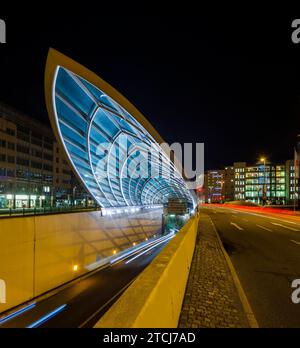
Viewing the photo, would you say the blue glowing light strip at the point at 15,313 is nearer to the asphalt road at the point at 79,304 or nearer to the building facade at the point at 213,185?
the asphalt road at the point at 79,304

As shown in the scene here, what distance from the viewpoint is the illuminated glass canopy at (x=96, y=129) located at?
418 inches

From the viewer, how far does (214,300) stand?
5.26 meters

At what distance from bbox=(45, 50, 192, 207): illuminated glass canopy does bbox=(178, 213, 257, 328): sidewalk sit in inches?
297

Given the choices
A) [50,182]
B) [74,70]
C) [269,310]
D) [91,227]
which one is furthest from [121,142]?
[50,182]

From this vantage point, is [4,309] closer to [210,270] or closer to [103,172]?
[210,270]

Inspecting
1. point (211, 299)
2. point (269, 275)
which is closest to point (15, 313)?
point (211, 299)

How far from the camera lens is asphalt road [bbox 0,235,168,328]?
9.17 metres

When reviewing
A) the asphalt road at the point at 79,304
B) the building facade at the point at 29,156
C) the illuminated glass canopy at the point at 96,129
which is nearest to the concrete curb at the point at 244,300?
the asphalt road at the point at 79,304

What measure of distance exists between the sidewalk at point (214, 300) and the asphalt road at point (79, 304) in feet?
16.5

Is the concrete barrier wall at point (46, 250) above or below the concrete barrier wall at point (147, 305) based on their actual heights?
below

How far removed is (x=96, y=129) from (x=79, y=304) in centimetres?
1129

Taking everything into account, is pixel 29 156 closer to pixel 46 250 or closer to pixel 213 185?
pixel 46 250

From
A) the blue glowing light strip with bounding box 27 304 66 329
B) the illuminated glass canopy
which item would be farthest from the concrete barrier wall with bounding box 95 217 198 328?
the illuminated glass canopy

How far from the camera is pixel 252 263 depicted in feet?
28.4
